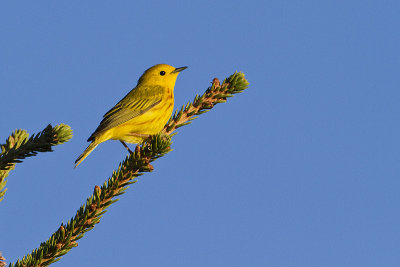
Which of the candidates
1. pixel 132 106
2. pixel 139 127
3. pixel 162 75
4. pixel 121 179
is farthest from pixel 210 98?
pixel 162 75

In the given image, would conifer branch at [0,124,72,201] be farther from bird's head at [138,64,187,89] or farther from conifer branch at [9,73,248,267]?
bird's head at [138,64,187,89]

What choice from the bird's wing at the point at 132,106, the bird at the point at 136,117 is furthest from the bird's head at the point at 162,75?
the bird's wing at the point at 132,106

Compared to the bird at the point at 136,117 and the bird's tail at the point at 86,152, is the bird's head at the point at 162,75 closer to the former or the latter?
the bird at the point at 136,117

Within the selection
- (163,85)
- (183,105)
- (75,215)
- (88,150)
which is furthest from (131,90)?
(75,215)

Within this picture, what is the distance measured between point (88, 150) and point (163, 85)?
2.37 metres

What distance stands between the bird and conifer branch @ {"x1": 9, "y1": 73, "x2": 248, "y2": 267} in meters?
1.81

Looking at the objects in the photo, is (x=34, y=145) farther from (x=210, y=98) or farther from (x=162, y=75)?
(x=162, y=75)

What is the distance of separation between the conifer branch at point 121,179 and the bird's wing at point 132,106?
2.20 m

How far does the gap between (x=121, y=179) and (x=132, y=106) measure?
380 centimetres

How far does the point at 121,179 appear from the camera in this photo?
13.1ft

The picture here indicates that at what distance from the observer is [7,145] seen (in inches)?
153

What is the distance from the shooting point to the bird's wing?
23.3 feet

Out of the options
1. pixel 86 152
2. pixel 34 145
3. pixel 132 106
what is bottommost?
pixel 34 145

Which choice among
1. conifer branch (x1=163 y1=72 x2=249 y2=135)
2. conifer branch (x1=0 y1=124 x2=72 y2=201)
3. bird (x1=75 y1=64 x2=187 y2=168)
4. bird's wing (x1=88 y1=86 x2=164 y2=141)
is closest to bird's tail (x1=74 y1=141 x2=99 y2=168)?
bird (x1=75 y1=64 x2=187 y2=168)
